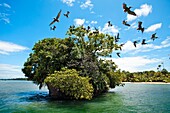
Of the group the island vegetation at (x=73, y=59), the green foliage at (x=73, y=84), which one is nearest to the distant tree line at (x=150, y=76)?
the island vegetation at (x=73, y=59)

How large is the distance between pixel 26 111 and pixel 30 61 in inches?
593

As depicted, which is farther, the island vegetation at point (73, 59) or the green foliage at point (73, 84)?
the island vegetation at point (73, 59)

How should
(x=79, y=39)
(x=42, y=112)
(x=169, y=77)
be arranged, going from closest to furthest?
(x=42, y=112) < (x=79, y=39) < (x=169, y=77)

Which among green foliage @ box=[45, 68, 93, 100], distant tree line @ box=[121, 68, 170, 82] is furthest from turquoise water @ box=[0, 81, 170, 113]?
distant tree line @ box=[121, 68, 170, 82]

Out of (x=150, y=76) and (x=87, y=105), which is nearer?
(x=87, y=105)

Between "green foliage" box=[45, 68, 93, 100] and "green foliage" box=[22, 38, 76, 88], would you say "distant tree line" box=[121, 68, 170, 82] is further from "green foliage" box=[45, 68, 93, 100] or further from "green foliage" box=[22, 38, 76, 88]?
"green foliage" box=[45, 68, 93, 100]

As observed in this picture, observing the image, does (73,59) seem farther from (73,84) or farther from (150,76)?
(150,76)

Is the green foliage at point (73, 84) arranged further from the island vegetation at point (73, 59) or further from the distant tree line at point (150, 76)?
the distant tree line at point (150, 76)

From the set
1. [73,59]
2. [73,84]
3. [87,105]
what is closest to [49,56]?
[73,59]

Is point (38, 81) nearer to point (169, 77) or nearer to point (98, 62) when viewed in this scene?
point (98, 62)

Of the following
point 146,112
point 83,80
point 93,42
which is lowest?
point 146,112

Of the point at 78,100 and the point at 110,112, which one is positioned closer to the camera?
the point at 110,112

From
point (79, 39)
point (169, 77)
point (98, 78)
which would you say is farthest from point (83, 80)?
point (169, 77)

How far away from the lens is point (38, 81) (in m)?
30.2
